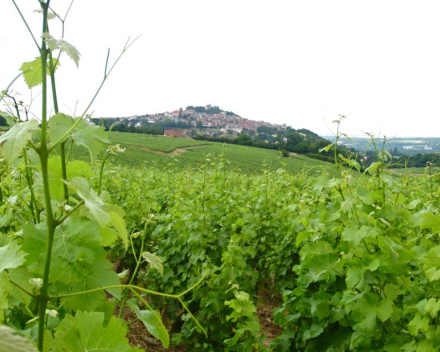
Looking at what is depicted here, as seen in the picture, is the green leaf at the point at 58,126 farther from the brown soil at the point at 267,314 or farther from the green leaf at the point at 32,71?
the brown soil at the point at 267,314

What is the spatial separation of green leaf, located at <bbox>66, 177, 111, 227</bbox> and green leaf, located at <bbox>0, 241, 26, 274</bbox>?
219mm

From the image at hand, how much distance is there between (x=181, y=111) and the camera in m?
106

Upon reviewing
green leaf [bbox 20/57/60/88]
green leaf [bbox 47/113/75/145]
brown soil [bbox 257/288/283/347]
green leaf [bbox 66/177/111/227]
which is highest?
green leaf [bbox 20/57/60/88]

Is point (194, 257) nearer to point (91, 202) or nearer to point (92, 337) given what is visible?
point (92, 337)

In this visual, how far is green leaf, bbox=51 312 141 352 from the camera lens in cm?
90

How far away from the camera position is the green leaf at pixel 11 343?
0.52 meters

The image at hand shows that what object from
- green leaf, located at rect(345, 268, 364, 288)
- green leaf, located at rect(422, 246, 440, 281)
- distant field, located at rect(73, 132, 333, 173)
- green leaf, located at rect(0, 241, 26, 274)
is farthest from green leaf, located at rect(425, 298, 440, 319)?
distant field, located at rect(73, 132, 333, 173)

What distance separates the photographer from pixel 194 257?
12.5 ft

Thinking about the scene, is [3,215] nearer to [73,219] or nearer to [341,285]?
[73,219]

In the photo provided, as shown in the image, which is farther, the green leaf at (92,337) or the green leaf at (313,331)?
the green leaf at (313,331)

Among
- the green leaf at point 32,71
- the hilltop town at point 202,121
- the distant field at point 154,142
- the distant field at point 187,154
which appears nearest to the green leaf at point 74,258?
the green leaf at point 32,71

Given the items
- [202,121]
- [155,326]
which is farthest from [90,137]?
[202,121]

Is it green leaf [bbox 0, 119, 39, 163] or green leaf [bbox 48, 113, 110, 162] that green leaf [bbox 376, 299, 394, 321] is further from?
green leaf [bbox 0, 119, 39, 163]

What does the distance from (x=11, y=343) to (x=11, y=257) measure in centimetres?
40
